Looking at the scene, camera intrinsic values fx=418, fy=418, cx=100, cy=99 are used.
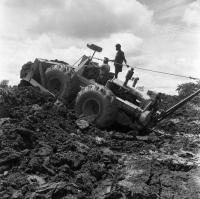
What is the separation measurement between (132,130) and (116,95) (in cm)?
113

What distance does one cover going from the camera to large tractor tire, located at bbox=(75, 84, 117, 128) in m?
10.9

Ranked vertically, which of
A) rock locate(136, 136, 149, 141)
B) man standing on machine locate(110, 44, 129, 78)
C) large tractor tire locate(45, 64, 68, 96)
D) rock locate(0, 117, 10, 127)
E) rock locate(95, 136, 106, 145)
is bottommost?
rock locate(95, 136, 106, 145)

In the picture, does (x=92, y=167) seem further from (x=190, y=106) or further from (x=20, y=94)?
(x=190, y=106)

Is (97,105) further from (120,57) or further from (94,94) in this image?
(120,57)

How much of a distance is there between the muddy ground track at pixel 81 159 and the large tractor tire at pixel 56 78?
561 millimetres

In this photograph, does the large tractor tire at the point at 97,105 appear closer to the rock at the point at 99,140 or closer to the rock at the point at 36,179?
the rock at the point at 99,140

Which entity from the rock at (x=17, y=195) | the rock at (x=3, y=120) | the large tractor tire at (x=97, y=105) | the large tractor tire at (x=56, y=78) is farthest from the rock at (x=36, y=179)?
the large tractor tire at (x=56, y=78)

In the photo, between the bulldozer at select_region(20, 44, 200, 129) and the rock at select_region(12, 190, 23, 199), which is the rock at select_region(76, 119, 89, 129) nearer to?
the bulldozer at select_region(20, 44, 200, 129)

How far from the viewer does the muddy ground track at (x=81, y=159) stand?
674 centimetres

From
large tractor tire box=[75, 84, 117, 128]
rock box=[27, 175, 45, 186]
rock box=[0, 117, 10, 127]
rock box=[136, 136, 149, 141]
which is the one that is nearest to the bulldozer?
large tractor tire box=[75, 84, 117, 128]

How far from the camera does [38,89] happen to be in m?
12.2

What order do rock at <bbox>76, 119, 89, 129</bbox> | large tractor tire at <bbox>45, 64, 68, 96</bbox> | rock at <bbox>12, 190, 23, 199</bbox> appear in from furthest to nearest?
large tractor tire at <bbox>45, 64, 68, 96</bbox> < rock at <bbox>76, 119, 89, 129</bbox> < rock at <bbox>12, 190, 23, 199</bbox>

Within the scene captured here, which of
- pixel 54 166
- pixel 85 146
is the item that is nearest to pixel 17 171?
pixel 54 166

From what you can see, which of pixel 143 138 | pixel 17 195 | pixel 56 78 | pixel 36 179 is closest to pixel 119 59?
pixel 56 78
